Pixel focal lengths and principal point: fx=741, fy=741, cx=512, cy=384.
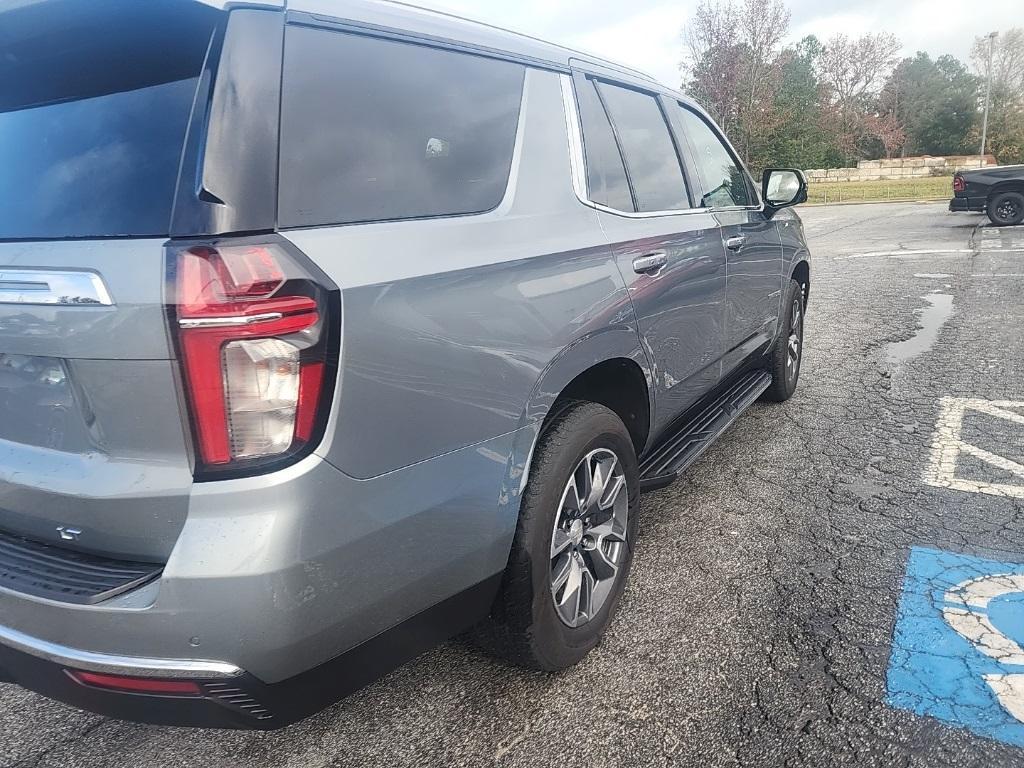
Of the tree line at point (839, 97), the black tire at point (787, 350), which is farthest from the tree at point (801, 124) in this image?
the black tire at point (787, 350)

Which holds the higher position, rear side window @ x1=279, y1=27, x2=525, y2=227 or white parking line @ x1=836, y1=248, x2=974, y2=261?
rear side window @ x1=279, y1=27, x2=525, y2=227

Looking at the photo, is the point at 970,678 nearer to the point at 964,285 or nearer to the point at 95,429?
the point at 95,429

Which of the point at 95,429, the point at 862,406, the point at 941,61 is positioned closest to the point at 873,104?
the point at 941,61

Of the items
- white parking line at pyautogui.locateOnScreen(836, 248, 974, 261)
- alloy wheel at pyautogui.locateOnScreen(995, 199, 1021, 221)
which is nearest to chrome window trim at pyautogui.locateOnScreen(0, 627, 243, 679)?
white parking line at pyautogui.locateOnScreen(836, 248, 974, 261)

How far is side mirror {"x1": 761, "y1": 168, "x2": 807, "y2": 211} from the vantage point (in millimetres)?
4473

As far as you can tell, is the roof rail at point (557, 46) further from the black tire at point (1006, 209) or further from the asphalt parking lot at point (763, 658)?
the black tire at point (1006, 209)

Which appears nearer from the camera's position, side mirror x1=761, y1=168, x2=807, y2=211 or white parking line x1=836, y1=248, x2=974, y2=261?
side mirror x1=761, y1=168, x2=807, y2=211

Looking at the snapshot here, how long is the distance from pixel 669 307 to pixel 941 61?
8757 centimetres

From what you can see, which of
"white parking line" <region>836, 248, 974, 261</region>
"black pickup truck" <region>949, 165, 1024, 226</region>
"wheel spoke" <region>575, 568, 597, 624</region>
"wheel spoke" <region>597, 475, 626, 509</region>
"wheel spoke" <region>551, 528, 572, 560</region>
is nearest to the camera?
"wheel spoke" <region>551, 528, 572, 560</region>

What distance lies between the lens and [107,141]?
1.72 meters

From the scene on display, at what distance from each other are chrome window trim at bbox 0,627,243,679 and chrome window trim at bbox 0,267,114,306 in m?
0.74

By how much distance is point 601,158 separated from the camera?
8.88 feet

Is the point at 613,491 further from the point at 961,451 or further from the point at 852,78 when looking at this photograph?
the point at 852,78

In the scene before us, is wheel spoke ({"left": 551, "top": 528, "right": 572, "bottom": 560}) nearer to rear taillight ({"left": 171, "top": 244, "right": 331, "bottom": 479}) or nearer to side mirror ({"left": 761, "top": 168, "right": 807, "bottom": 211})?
rear taillight ({"left": 171, "top": 244, "right": 331, "bottom": 479})
